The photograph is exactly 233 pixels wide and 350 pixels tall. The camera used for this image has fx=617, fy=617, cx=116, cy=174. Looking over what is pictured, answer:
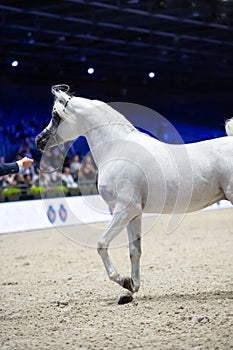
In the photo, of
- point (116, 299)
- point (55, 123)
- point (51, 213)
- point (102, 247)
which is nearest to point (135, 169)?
point (102, 247)

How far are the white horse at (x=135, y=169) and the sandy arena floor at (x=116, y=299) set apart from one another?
513 mm

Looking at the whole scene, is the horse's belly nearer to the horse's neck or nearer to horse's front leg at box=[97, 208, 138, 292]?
horse's front leg at box=[97, 208, 138, 292]

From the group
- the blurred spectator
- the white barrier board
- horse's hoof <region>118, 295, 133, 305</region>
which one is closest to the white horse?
horse's hoof <region>118, 295, 133, 305</region>

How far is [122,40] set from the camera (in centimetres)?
1731

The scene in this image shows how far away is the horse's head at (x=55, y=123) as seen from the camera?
5.92 m

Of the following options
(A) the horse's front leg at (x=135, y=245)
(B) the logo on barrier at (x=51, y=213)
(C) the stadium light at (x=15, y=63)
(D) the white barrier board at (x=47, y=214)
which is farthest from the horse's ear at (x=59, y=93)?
(C) the stadium light at (x=15, y=63)

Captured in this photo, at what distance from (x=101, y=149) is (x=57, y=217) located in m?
6.96

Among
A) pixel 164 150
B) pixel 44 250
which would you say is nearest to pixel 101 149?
pixel 164 150

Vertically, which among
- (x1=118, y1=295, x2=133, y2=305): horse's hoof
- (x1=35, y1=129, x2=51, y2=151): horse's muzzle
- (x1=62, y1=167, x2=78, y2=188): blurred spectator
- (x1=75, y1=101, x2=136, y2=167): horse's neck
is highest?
(x1=75, y1=101, x2=136, y2=167): horse's neck

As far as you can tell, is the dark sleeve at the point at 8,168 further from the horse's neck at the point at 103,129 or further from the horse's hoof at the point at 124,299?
the horse's hoof at the point at 124,299

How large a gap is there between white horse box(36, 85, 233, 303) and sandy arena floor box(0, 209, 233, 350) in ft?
1.68

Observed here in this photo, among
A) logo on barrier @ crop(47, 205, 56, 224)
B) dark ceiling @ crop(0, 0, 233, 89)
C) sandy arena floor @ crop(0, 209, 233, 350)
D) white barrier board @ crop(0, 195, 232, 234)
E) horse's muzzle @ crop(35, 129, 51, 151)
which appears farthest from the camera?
dark ceiling @ crop(0, 0, 233, 89)

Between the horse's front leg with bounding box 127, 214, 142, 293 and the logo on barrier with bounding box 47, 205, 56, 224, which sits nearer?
the horse's front leg with bounding box 127, 214, 142, 293

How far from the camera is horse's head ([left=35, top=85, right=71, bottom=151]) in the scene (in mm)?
5915
